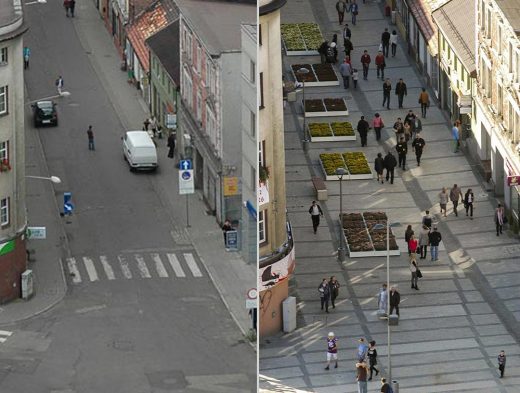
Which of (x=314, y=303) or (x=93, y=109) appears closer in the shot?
(x=93, y=109)

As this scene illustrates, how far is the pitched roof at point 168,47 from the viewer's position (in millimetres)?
94438

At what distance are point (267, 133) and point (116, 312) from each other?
1372 cm

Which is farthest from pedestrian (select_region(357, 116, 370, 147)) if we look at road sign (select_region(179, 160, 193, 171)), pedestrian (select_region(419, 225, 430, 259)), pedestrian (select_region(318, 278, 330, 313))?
road sign (select_region(179, 160, 193, 171))

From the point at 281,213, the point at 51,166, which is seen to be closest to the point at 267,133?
the point at 281,213

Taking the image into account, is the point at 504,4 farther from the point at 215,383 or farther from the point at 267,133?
the point at 215,383

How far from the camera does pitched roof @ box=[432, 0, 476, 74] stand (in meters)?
133

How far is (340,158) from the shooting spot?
130 meters

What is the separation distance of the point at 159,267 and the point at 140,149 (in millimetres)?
3647

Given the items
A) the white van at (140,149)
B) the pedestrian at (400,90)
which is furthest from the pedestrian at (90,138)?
the pedestrian at (400,90)

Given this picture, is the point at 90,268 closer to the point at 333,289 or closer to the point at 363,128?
the point at 333,289

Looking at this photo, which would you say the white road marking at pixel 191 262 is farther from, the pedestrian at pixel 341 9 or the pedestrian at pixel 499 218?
the pedestrian at pixel 341 9

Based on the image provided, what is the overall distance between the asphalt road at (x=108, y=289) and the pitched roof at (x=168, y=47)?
95.1 inches

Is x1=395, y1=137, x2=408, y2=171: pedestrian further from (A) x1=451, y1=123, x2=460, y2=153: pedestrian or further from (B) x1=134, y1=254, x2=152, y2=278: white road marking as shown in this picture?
(B) x1=134, y1=254, x2=152, y2=278: white road marking

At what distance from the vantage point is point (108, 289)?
9462 centimetres
